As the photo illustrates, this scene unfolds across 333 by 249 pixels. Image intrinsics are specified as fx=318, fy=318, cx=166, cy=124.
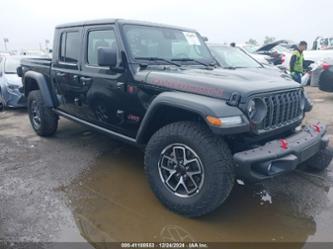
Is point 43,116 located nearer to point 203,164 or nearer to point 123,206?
point 123,206

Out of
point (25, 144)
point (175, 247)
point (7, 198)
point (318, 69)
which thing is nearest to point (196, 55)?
point (175, 247)

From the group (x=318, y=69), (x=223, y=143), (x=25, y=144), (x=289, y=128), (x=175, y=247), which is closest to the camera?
(x=175, y=247)

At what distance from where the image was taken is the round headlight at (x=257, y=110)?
9.43 ft

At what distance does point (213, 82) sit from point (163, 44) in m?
1.25

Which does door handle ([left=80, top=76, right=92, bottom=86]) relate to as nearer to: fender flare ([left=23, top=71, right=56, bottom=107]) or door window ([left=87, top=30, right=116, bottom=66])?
door window ([left=87, top=30, right=116, bottom=66])

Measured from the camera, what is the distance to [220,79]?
314 cm

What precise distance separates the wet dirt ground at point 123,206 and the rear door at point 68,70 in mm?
802

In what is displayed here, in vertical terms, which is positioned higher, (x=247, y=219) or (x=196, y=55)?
(x=196, y=55)

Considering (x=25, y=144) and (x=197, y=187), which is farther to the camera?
(x=25, y=144)

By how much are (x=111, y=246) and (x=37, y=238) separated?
67cm

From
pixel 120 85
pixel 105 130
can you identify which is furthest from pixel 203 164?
pixel 105 130

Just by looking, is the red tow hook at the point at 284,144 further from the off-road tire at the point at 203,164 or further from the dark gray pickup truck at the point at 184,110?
the off-road tire at the point at 203,164

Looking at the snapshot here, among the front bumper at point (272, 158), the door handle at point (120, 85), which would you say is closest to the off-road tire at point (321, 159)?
the front bumper at point (272, 158)

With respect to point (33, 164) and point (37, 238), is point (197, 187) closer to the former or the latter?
point (37, 238)
